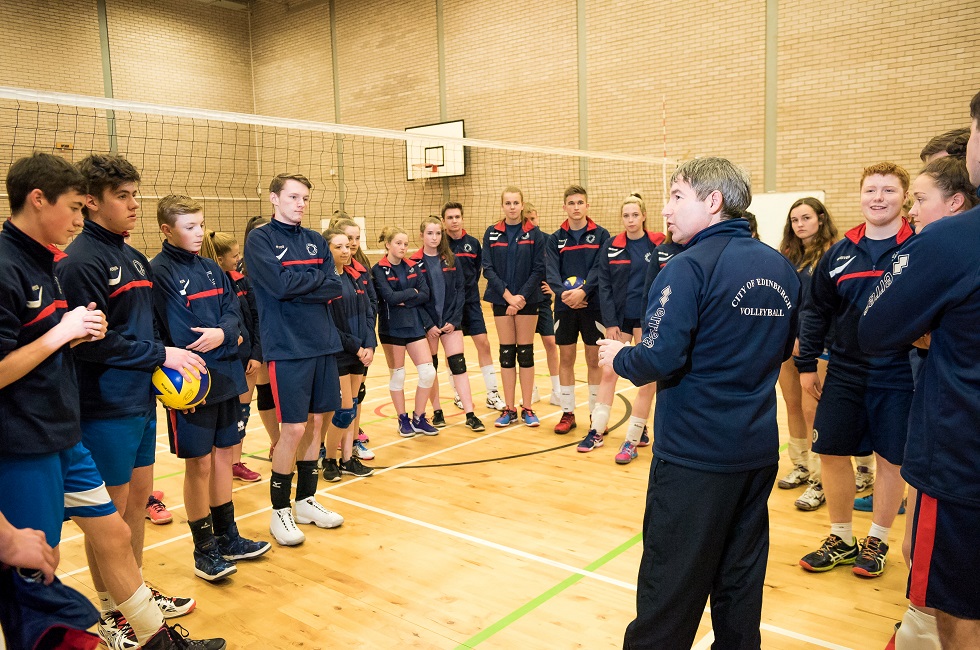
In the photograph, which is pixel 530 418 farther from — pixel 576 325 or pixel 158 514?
pixel 158 514

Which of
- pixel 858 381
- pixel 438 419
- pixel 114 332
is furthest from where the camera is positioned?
pixel 438 419

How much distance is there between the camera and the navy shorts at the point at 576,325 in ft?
17.9

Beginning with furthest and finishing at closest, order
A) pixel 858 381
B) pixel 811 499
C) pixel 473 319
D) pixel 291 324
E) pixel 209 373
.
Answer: pixel 473 319 → pixel 811 499 → pixel 291 324 → pixel 209 373 → pixel 858 381

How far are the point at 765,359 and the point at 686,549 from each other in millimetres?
593

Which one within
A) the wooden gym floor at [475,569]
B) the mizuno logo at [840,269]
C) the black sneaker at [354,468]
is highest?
the mizuno logo at [840,269]

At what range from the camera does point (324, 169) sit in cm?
1491

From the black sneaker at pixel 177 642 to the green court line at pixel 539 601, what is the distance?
943 millimetres

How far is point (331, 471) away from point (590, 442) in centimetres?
191

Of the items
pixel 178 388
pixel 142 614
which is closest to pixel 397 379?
pixel 178 388

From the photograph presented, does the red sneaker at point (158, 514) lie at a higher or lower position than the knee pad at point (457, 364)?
lower

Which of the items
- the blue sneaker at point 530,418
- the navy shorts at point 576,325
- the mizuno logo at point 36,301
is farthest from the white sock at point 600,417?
the mizuno logo at point 36,301

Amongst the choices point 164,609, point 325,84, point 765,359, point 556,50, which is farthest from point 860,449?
point 325,84

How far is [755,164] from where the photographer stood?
414 inches

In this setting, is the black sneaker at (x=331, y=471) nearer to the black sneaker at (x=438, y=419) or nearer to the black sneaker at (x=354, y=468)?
the black sneaker at (x=354, y=468)
